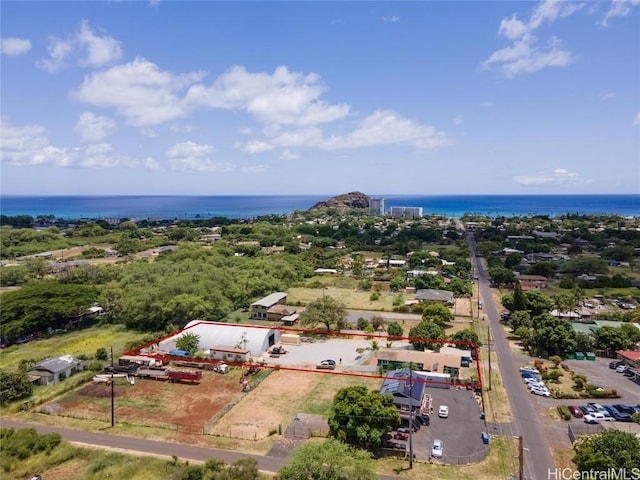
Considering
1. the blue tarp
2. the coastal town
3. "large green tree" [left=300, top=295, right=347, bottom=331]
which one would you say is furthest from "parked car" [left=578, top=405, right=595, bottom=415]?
the blue tarp

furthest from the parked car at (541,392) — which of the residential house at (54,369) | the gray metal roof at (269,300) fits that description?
the residential house at (54,369)

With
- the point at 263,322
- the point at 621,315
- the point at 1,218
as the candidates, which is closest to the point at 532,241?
the point at 621,315

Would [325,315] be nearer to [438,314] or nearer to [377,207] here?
[438,314]

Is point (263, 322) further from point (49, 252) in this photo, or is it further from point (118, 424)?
point (49, 252)

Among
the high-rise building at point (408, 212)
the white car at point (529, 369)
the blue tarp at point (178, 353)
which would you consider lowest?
the blue tarp at point (178, 353)

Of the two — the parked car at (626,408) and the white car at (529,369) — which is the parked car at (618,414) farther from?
the white car at (529,369)

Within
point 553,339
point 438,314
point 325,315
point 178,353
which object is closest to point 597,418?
point 553,339

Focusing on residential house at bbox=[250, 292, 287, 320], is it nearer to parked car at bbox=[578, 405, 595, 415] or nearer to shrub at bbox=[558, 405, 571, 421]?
shrub at bbox=[558, 405, 571, 421]
